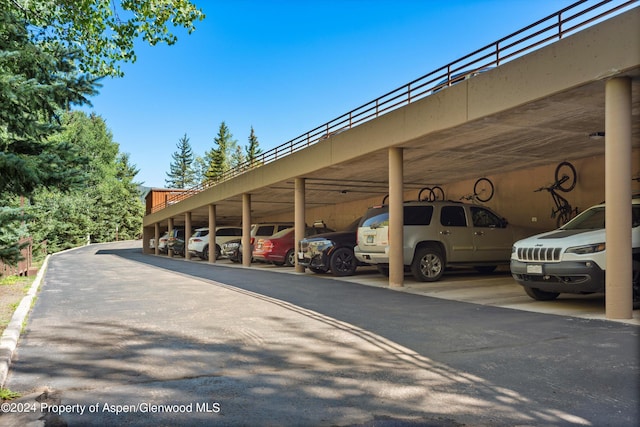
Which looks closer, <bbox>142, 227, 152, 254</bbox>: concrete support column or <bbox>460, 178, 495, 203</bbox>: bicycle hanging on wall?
<bbox>460, 178, 495, 203</bbox>: bicycle hanging on wall

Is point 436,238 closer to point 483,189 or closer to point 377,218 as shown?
point 377,218

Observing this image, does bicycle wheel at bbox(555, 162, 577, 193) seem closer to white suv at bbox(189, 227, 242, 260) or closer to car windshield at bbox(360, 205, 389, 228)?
car windshield at bbox(360, 205, 389, 228)

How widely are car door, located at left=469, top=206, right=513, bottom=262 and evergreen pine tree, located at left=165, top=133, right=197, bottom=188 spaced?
10392 cm

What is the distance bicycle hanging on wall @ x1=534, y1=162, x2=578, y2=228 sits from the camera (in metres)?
14.4

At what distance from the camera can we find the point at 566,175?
573 inches

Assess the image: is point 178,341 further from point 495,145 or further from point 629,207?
point 495,145

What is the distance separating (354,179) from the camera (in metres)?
18.1

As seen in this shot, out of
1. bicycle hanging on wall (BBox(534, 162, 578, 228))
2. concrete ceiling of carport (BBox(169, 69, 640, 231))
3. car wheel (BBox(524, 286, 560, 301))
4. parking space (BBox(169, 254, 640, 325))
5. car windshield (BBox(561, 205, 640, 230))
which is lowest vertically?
parking space (BBox(169, 254, 640, 325))

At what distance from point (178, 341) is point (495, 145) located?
916cm

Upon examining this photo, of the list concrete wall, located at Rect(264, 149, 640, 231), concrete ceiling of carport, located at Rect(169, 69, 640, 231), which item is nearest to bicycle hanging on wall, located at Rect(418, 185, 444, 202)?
concrete wall, located at Rect(264, 149, 640, 231)

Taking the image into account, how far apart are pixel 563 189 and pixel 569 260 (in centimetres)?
787

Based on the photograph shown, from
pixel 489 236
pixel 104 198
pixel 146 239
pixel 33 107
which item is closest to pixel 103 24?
pixel 33 107

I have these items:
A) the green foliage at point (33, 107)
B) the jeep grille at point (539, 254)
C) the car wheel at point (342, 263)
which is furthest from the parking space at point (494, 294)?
the green foliage at point (33, 107)

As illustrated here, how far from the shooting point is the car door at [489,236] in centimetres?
1284
